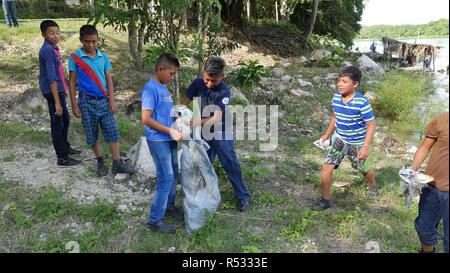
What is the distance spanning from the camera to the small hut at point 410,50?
50.1ft

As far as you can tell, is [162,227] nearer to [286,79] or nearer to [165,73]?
[165,73]

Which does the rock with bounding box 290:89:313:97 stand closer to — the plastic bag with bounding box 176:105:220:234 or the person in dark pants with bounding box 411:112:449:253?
the plastic bag with bounding box 176:105:220:234

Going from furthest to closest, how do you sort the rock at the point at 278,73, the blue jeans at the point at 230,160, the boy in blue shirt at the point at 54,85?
1. the rock at the point at 278,73
2. the boy in blue shirt at the point at 54,85
3. the blue jeans at the point at 230,160

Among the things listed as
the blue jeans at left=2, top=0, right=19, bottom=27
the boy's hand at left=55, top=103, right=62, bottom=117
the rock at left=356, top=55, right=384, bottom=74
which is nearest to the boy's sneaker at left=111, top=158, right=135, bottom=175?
the boy's hand at left=55, top=103, right=62, bottom=117

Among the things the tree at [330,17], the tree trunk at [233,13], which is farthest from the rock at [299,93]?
the tree at [330,17]

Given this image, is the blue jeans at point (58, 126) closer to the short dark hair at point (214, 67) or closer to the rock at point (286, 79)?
the short dark hair at point (214, 67)

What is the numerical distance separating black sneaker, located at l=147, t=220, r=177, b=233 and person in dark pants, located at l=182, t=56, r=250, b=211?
74 cm

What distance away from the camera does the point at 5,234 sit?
257 centimetres

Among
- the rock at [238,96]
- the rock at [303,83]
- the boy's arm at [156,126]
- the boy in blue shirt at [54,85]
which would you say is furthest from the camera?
the rock at [303,83]

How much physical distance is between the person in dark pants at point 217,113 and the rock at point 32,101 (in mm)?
3412

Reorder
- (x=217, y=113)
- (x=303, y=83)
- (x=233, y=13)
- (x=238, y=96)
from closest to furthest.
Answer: (x=217, y=113)
(x=238, y=96)
(x=303, y=83)
(x=233, y=13)

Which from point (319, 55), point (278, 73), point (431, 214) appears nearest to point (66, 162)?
point (431, 214)

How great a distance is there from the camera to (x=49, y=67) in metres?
3.32

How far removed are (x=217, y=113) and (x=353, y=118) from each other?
4.21 feet
